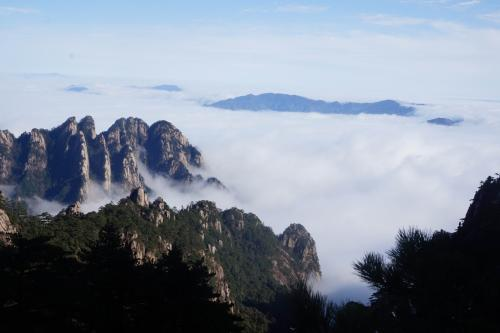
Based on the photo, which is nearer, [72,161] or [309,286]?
[309,286]

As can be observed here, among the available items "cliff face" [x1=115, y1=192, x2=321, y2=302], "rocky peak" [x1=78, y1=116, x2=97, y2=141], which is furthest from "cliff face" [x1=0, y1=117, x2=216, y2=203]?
"cliff face" [x1=115, y1=192, x2=321, y2=302]

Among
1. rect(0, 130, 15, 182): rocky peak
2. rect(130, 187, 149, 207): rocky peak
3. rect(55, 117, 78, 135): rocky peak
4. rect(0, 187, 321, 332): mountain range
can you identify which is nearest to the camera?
rect(0, 187, 321, 332): mountain range

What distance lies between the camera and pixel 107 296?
14070 mm

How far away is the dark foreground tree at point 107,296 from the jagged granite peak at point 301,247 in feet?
394

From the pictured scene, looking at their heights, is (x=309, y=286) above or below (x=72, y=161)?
below

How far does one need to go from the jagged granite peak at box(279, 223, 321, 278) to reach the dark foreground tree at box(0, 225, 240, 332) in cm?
12008

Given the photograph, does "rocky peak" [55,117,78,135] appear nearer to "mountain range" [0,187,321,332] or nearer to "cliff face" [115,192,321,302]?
"mountain range" [0,187,321,332]

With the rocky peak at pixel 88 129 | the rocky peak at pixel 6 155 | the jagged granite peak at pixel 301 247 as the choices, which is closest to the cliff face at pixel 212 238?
the jagged granite peak at pixel 301 247

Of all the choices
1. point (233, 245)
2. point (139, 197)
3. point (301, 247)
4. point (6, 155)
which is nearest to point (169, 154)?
point (6, 155)

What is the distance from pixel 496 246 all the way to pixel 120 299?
982cm

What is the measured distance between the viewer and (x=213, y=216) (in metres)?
123

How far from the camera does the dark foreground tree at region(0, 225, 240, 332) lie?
13.7 meters

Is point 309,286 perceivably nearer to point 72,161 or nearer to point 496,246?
point 496,246

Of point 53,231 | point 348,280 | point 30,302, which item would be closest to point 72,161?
point 348,280
